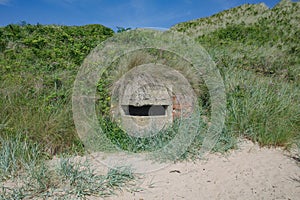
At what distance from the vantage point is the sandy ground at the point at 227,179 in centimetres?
224

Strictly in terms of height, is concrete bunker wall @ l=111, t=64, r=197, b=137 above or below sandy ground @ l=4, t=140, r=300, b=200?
above

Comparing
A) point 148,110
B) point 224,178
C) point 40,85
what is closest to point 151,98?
point 148,110

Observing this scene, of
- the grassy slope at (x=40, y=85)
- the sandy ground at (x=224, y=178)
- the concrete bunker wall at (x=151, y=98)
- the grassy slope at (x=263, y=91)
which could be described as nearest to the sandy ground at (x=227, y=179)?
the sandy ground at (x=224, y=178)

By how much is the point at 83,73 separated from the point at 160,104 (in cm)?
A: 139

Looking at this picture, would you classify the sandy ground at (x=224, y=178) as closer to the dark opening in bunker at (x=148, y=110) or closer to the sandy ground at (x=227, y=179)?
the sandy ground at (x=227, y=179)

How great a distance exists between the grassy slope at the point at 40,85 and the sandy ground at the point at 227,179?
1214 mm

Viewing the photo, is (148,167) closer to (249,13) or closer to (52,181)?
(52,181)

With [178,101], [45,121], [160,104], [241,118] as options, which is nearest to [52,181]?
[45,121]

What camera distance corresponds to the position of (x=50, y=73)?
424 cm

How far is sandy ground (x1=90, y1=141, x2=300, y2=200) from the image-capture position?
224 centimetres

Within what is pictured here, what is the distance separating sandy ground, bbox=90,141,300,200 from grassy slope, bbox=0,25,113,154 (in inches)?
47.8

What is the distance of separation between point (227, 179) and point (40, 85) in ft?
9.87

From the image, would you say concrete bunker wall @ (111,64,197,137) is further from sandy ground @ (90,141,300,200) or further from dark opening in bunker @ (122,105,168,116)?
sandy ground @ (90,141,300,200)

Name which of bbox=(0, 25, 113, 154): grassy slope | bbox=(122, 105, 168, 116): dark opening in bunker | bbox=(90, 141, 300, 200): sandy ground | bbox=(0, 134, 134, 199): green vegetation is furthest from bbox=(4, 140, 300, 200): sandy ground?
bbox=(122, 105, 168, 116): dark opening in bunker
